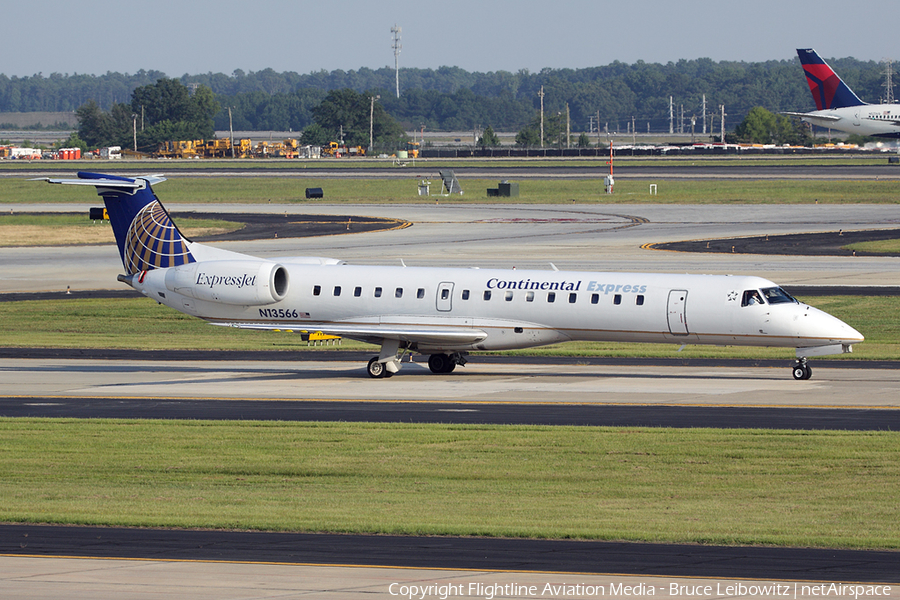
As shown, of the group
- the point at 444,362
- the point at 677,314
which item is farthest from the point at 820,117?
the point at 677,314

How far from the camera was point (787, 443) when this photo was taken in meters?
23.6

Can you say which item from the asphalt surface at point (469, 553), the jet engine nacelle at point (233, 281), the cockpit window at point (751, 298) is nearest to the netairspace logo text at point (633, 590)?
the asphalt surface at point (469, 553)

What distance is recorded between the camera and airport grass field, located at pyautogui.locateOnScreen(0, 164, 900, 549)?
57.7 feet

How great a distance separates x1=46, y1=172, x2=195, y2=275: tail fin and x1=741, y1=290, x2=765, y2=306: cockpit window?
17211 mm

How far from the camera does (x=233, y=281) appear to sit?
35.0 m

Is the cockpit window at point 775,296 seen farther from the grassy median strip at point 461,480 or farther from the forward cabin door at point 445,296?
the forward cabin door at point 445,296

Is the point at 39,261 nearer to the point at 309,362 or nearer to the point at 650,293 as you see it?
the point at 309,362

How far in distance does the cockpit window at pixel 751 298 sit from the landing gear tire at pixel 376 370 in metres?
11.2

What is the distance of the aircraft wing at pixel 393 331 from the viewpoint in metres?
33.5

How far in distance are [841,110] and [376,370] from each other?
99465mm

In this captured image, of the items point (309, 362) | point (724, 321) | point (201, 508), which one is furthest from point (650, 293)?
point (201, 508)

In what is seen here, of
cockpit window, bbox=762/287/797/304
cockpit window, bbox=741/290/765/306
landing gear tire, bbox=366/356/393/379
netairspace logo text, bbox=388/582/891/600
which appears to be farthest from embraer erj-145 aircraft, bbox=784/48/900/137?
netairspace logo text, bbox=388/582/891/600

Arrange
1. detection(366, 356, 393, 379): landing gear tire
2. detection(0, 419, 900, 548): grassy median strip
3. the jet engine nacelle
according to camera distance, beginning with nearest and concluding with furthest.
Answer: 1. detection(0, 419, 900, 548): grassy median strip
2. the jet engine nacelle
3. detection(366, 356, 393, 379): landing gear tire

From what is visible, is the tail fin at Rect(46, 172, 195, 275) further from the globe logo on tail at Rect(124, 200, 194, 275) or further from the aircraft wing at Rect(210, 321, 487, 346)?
the aircraft wing at Rect(210, 321, 487, 346)
